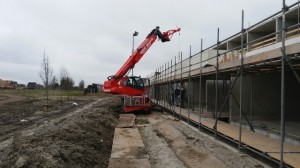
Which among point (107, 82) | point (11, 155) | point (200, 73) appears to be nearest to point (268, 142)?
point (200, 73)

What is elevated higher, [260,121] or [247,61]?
[247,61]

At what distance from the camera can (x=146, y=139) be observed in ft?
37.1

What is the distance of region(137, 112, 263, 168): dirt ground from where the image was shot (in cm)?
756

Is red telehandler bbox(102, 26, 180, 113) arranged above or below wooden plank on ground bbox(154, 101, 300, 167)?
above

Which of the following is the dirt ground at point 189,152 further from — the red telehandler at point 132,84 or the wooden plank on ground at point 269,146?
the red telehandler at point 132,84

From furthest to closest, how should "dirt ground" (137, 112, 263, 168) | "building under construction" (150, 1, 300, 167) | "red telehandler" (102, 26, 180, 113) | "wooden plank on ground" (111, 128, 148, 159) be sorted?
"red telehandler" (102, 26, 180, 113), "wooden plank on ground" (111, 128, 148, 159), "dirt ground" (137, 112, 263, 168), "building under construction" (150, 1, 300, 167)

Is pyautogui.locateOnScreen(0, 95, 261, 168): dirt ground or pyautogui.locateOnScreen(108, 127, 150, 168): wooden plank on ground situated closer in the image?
pyautogui.locateOnScreen(0, 95, 261, 168): dirt ground

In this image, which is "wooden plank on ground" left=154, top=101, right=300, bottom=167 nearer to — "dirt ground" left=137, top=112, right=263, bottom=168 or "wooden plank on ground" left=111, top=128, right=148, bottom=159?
"dirt ground" left=137, top=112, right=263, bottom=168

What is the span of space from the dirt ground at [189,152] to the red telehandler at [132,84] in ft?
23.9

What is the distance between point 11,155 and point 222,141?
239 inches

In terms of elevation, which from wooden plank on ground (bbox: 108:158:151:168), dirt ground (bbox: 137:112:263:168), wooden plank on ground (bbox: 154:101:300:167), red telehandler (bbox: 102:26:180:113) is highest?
red telehandler (bbox: 102:26:180:113)

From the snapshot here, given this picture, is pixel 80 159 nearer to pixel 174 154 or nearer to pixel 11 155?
pixel 11 155

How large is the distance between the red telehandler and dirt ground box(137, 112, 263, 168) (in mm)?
7284

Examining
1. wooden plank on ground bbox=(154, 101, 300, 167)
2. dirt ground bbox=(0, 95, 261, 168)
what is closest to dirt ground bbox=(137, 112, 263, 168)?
dirt ground bbox=(0, 95, 261, 168)
